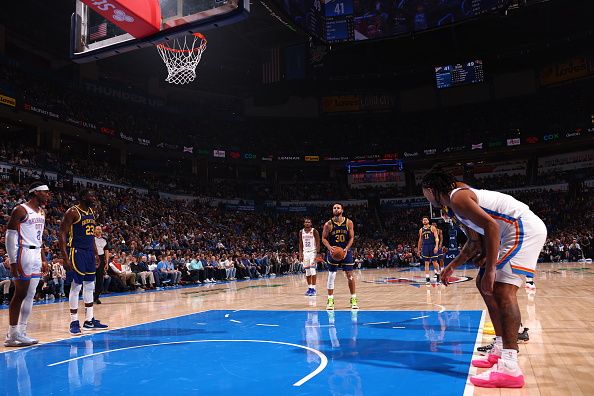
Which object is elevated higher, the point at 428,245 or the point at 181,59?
the point at 181,59

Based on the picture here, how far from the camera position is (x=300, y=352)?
4.89 m

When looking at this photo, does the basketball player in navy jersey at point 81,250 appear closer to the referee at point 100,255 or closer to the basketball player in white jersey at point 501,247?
the referee at point 100,255

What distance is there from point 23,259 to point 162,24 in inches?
157

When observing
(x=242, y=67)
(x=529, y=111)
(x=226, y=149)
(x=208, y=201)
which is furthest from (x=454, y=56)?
(x=208, y=201)

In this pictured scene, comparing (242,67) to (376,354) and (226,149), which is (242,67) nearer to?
(226,149)

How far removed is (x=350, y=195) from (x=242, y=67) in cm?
1494

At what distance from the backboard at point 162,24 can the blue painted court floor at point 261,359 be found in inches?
179

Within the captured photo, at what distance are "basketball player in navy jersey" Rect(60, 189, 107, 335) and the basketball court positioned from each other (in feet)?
1.37

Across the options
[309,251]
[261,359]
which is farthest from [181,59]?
[261,359]

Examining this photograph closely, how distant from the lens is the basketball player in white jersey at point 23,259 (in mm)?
5844

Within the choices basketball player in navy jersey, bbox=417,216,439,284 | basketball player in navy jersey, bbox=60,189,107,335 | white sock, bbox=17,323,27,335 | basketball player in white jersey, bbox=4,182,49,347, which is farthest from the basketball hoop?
white sock, bbox=17,323,27,335

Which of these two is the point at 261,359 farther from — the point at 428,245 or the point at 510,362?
the point at 428,245

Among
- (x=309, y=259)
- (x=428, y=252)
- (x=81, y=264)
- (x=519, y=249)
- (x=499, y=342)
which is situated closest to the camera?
(x=519, y=249)

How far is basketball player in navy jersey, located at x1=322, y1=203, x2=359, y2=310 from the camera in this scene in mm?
8461
